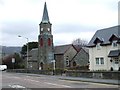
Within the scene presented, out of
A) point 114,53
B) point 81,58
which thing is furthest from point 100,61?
point 81,58

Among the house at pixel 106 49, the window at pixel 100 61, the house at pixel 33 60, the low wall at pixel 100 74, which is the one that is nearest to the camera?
the low wall at pixel 100 74

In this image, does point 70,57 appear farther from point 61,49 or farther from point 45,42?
point 45,42

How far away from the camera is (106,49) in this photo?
170 feet

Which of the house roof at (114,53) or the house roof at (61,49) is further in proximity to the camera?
the house roof at (61,49)

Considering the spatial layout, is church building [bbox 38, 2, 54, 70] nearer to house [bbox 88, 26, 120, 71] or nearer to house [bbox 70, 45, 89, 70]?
house [bbox 70, 45, 89, 70]

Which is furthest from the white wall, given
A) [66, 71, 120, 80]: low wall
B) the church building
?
the church building

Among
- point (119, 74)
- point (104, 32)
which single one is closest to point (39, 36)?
point (104, 32)

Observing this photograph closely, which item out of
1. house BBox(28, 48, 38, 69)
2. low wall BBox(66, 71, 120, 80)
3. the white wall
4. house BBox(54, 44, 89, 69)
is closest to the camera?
low wall BBox(66, 71, 120, 80)

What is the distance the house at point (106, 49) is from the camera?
48750mm

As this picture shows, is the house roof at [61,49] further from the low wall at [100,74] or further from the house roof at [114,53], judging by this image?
the low wall at [100,74]

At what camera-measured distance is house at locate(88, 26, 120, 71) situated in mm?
48750

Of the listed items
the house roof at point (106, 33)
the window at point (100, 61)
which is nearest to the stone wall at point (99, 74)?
the window at point (100, 61)

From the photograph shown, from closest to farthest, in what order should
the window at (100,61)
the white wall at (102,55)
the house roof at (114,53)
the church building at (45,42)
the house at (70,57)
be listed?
the house roof at (114,53) < the white wall at (102,55) < the window at (100,61) < the church building at (45,42) < the house at (70,57)

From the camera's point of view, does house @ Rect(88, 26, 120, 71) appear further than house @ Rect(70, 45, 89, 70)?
No
